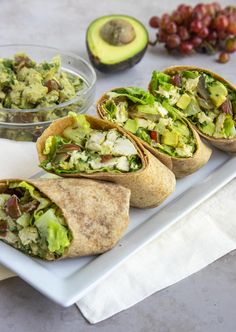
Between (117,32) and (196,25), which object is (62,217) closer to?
(117,32)

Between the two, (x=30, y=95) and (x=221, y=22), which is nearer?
(x=30, y=95)

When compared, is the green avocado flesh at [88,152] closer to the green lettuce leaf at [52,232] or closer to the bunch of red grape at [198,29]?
the green lettuce leaf at [52,232]

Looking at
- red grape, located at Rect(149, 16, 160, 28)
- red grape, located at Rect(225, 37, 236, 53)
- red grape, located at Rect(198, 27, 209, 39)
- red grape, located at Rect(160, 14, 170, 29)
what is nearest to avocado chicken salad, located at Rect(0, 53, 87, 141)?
red grape, located at Rect(160, 14, 170, 29)

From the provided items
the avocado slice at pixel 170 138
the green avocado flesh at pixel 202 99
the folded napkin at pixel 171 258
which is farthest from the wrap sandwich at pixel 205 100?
the folded napkin at pixel 171 258

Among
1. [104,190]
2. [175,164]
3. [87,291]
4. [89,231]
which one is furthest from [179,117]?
[87,291]

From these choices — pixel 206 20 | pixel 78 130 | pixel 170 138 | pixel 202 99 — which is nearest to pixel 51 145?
pixel 78 130
